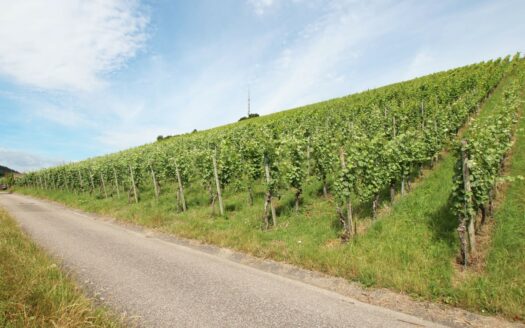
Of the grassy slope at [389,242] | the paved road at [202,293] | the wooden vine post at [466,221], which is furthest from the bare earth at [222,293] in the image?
the wooden vine post at [466,221]

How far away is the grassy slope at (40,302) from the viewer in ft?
14.7

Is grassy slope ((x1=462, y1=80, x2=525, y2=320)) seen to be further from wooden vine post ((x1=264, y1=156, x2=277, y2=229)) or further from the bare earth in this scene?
wooden vine post ((x1=264, y1=156, x2=277, y2=229))

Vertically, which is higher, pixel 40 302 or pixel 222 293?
pixel 40 302

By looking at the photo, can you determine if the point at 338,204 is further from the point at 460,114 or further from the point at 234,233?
the point at 460,114

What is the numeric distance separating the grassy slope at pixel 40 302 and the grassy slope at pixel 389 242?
558cm

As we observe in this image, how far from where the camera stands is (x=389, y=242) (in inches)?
353

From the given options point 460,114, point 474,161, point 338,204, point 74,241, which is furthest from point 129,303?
point 460,114

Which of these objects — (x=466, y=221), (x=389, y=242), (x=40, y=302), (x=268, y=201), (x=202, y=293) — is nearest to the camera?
(x=40, y=302)

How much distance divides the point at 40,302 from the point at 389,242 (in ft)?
27.8

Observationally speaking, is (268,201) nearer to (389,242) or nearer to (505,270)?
(389,242)

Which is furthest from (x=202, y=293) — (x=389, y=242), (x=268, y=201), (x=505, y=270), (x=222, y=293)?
(x=505, y=270)

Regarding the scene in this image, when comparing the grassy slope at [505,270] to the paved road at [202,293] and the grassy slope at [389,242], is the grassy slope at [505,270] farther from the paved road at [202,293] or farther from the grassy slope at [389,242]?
the paved road at [202,293]

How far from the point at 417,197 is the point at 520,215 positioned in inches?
126

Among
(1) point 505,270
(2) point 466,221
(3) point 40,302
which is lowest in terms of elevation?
(1) point 505,270
